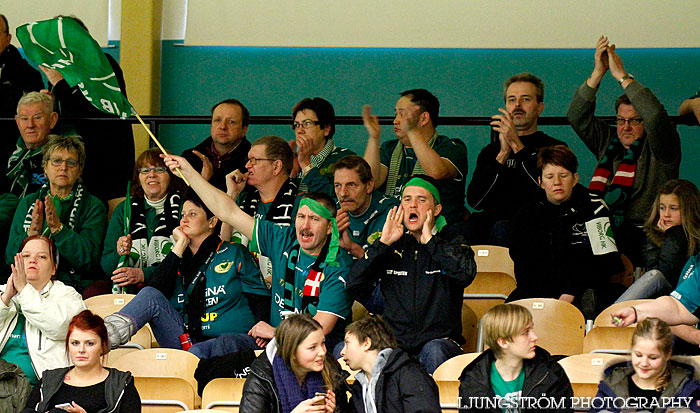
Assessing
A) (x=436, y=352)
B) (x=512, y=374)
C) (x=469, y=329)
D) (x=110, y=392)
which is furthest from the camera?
(x=469, y=329)

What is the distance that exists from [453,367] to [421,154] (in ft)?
5.45

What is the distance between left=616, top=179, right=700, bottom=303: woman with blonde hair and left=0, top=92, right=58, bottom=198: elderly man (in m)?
3.54

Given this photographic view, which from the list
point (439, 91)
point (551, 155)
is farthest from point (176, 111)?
point (551, 155)

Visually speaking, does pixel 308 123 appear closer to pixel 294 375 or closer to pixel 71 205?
pixel 71 205

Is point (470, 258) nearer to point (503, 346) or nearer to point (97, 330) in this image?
point (503, 346)

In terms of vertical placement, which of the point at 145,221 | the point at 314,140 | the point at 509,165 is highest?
the point at 314,140

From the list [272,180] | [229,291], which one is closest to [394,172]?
[272,180]

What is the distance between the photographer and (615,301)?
5.36 m

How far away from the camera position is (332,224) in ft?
16.8

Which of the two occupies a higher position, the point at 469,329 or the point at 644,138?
the point at 644,138

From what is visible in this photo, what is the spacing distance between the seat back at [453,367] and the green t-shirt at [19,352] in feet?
6.12

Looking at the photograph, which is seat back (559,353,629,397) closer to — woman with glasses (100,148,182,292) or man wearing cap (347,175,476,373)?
man wearing cap (347,175,476,373)

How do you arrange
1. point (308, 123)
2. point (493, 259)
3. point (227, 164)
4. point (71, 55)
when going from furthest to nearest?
point (227, 164) → point (308, 123) → point (493, 259) → point (71, 55)

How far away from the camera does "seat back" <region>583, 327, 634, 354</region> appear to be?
478 centimetres
